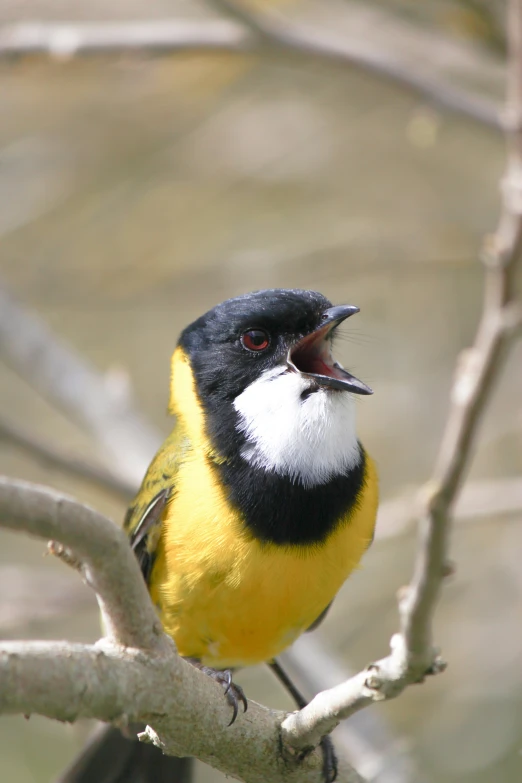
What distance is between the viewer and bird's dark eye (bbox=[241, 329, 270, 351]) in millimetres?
3756

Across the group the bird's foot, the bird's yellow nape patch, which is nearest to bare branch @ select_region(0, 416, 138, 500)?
the bird's yellow nape patch

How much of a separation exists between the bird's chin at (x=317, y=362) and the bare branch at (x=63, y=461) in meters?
1.72

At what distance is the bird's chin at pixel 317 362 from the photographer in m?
3.55

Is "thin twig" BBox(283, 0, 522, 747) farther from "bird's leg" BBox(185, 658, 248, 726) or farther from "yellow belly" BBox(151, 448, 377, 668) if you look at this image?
"yellow belly" BBox(151, 448, 377, 668)

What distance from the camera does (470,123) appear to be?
5582mm

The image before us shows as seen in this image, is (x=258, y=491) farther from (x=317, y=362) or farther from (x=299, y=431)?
(x=317, y=362)

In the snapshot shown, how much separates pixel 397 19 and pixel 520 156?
10.0 feet

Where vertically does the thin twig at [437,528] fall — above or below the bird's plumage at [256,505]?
below

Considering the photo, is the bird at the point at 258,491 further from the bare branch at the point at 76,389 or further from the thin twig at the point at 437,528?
the bare branch at the point at 76,389

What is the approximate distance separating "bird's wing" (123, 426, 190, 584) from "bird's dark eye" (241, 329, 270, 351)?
0.44 m

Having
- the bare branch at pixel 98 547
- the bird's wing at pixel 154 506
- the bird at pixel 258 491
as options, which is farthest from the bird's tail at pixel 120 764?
the bare branch at pixel 98 547

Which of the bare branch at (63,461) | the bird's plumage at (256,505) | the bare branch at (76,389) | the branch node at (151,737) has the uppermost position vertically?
the bare branch at (76,389)

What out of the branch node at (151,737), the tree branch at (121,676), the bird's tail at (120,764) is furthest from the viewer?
the bird's tail at (120,764)

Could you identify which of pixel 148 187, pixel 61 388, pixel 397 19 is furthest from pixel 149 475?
pixel 148 187
